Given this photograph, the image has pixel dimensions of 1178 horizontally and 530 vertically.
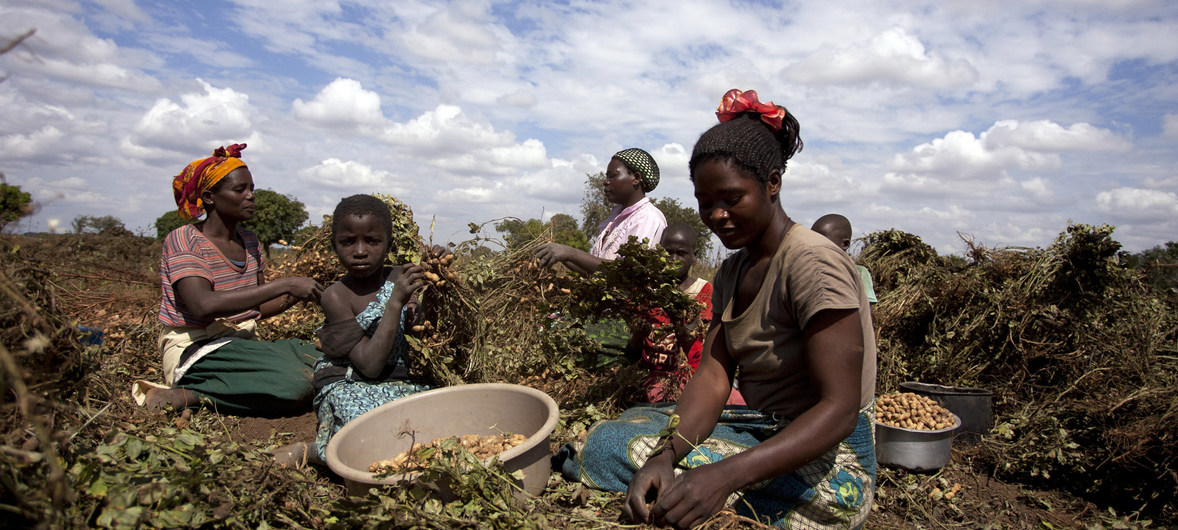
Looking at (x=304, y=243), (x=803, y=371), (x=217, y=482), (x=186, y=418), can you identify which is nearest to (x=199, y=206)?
(x=304, y=243)

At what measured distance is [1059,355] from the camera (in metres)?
4.22

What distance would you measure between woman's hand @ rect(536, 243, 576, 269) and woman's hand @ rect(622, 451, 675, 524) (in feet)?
4.77

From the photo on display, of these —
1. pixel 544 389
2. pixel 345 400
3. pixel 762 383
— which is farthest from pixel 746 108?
pixel 345 400

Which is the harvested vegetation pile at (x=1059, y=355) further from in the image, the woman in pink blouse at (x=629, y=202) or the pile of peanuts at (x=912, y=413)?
the woman in pink blouse at (x=629, y=202)

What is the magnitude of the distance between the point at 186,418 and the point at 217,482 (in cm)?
199

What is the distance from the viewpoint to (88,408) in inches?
71.1

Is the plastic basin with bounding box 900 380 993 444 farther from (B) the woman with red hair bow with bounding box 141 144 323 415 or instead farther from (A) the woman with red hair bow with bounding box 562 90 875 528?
(B) the woman with red hair bow with bounding box 141 144 323 415

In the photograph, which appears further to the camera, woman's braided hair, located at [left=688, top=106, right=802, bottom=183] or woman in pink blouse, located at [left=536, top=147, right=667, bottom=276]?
woman in pink blouse, located at [left=536, top=147, right=667, bottom=276]

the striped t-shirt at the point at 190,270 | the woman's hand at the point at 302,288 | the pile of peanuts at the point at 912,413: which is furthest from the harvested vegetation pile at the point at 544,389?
the woman's hand at the point at 302,288

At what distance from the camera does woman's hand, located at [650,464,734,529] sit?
174 centimetres

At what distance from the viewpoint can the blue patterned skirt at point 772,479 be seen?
78.9 inches

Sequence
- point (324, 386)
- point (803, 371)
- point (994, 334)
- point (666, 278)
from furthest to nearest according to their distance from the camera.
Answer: point (994, 334) < point (324, 386) < point (666, 278) < point (803, 371)

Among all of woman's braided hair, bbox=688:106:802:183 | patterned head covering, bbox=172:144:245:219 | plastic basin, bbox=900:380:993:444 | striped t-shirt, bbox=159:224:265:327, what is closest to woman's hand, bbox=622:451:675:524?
woman's braided hair, bbox=688:106:802:183

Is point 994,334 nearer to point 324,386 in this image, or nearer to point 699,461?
point 699,461
